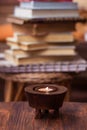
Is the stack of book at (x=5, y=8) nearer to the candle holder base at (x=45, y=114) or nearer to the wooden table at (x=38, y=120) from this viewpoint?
the wooden table at (x=38, y=120)

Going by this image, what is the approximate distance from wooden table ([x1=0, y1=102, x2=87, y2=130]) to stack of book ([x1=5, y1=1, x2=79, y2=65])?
539mm

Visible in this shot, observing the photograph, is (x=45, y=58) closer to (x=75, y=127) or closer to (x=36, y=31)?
(x=36, y=31)

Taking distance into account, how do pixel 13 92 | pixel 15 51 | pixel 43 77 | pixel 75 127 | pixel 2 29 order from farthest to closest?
pixel 2 29
pixel 13 92
pixel 15 51
pixel 43 77
pixel 75 127

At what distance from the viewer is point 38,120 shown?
0.98 metres

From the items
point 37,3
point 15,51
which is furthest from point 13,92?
point 37,3

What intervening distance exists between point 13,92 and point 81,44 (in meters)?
0.56

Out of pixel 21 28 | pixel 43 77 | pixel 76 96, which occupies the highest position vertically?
pixel 21 28

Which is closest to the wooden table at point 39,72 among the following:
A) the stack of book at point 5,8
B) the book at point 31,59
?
the book at point 31,59

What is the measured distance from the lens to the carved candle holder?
935 millimetres

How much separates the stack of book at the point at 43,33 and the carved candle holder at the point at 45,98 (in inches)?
25.1

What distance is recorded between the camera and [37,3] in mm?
1604

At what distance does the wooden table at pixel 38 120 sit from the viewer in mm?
937

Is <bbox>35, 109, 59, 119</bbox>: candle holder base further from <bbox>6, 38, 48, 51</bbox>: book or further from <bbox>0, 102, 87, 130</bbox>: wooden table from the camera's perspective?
<bbox>6, 38, 48, 51</bbox>: book

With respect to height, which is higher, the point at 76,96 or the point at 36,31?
the point at 36,31
